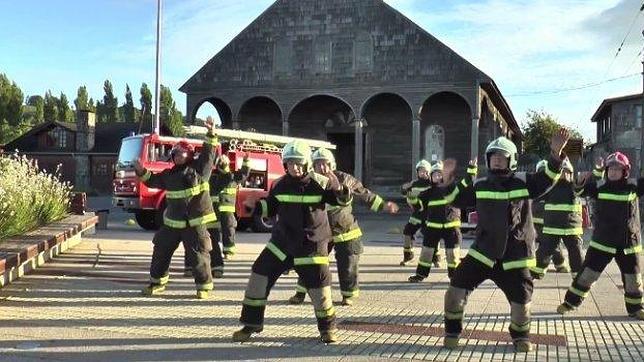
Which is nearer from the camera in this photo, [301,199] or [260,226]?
[301,199]

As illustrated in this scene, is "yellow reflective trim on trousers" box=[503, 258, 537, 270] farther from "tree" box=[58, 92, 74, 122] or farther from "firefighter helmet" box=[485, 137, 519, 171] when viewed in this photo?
"tree" box=[58, 92, 74, 122]

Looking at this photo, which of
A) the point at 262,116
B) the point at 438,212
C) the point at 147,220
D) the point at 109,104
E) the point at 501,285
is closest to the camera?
the point at 501,285

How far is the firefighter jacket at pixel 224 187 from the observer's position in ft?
34.6

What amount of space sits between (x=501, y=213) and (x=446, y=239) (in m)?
4.02

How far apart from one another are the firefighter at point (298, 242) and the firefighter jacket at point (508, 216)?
122cm

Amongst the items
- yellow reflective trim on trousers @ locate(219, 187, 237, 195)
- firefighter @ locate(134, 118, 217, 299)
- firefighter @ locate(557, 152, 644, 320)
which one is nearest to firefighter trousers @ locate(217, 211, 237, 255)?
yellow reflective trim on trousers @ locate(219, 187, 237, 195)

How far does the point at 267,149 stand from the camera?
797 inches

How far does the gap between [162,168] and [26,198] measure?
8107 mm

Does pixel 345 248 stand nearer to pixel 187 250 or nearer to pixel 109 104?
pixel 187 250

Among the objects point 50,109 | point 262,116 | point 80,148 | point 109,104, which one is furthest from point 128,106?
point 262,116

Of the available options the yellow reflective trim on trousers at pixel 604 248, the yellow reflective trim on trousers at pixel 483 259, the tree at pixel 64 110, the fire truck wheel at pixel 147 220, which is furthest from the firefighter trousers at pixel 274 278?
the tree at pixel 64 110


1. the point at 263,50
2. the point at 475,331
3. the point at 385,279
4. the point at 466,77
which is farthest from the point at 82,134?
the point at 475,331

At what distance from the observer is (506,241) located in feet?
19.1

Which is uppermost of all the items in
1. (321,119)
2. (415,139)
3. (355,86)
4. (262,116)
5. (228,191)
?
(355,86)
